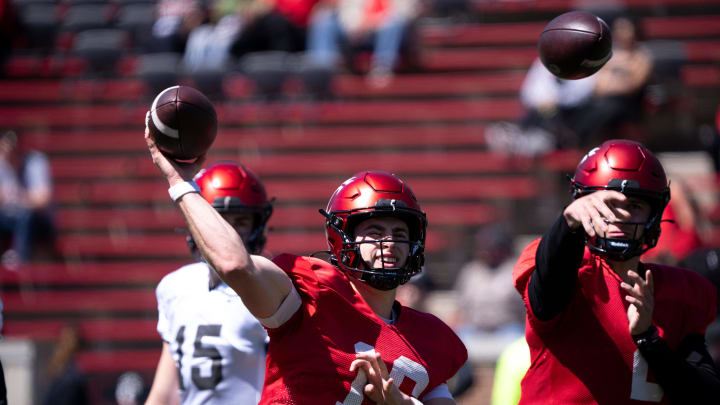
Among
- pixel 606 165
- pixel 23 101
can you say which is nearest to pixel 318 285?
pixel 606 165

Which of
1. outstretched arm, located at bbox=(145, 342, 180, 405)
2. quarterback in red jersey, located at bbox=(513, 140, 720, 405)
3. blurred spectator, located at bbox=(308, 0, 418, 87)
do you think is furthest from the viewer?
blurred spectator, located at bbox=(308, 0, 418, 87)

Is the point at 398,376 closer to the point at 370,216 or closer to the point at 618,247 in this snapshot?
the point at 370,216

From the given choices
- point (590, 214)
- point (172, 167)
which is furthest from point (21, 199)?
point (590, 214)

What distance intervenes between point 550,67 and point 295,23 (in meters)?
8.06

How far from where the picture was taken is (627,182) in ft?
10.6

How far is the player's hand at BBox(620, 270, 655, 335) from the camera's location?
3.06m

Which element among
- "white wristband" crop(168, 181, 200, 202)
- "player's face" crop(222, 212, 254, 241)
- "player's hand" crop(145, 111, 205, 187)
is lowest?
"player's face" crop(222, 212, 254, 241)

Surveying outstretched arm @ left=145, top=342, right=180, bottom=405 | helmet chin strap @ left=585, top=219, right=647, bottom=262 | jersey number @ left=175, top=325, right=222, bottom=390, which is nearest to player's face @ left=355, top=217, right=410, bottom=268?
helmet chin strap @ left=585, top=219, right=647, bottom=262

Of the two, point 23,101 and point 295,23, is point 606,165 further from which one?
point 23,101

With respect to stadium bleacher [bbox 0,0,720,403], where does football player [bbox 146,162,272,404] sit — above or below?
above

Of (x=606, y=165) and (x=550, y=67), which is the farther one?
(x=550, y=67)

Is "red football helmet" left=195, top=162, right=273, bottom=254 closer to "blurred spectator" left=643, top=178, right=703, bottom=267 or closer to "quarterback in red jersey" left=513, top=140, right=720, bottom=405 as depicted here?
"quarterback in red jersey" left=513, top=140, right=720, bottom=405

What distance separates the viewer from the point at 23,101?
477 inches

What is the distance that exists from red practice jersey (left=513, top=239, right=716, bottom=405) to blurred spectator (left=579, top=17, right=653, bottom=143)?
505 centimetres
